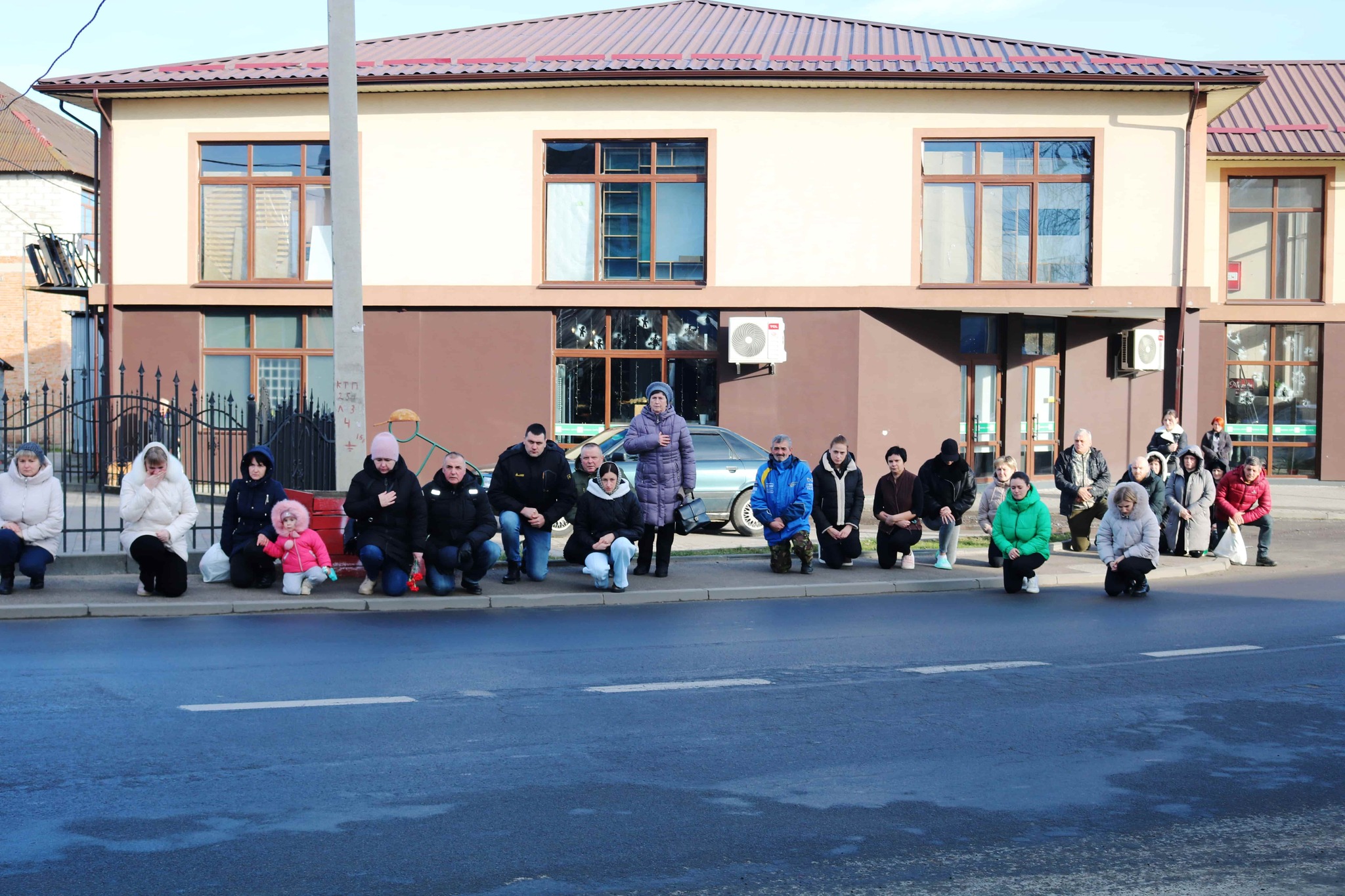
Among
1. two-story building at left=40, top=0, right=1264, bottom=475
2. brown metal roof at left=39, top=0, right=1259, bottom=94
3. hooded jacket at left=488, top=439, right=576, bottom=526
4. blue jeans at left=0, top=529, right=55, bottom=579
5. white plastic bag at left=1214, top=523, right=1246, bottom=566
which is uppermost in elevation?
brown metal roof at left=39, top=0, right=1259, bottom=94

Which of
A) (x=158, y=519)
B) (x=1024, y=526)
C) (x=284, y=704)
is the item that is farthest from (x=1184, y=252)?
(x=284, y=704)

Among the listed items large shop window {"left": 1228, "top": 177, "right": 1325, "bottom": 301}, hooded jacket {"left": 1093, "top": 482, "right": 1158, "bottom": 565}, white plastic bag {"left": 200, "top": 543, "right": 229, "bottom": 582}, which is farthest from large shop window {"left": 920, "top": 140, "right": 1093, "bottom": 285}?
white plastic bag {"left": 200, "top": 543, "right": 229, "bottom": 582}

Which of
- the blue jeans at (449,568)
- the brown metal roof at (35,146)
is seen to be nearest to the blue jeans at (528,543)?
the blue jeans at (449,568)

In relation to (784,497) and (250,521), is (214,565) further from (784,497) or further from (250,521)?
(784,497)

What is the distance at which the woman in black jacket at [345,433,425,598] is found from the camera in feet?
39.0

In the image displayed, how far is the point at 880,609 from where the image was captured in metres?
11.9

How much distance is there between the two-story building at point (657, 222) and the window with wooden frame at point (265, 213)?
0.16ft

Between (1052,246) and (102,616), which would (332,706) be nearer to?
(102,616)

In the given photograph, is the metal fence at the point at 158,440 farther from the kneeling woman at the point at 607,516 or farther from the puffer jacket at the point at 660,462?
the puffer jacket at the point at 660,462

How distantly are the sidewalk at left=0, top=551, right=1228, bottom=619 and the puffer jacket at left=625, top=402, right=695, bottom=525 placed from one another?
2.52ft

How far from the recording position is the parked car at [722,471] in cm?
1788

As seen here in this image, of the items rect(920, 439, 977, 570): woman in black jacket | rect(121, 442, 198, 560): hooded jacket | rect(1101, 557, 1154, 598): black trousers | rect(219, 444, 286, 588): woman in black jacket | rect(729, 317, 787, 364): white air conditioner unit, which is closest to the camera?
rect(121, 442, 198, 560): hooded jacket

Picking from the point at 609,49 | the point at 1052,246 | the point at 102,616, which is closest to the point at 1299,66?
the point at 1052,246

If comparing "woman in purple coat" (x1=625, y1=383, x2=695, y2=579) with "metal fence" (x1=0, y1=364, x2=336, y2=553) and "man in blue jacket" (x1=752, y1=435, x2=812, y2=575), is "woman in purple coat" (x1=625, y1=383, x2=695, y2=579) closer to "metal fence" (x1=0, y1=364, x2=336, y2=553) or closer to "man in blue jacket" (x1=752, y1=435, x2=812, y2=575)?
"man in blue jacket" (x1=752, y1=435, x2=812, y2=575)
